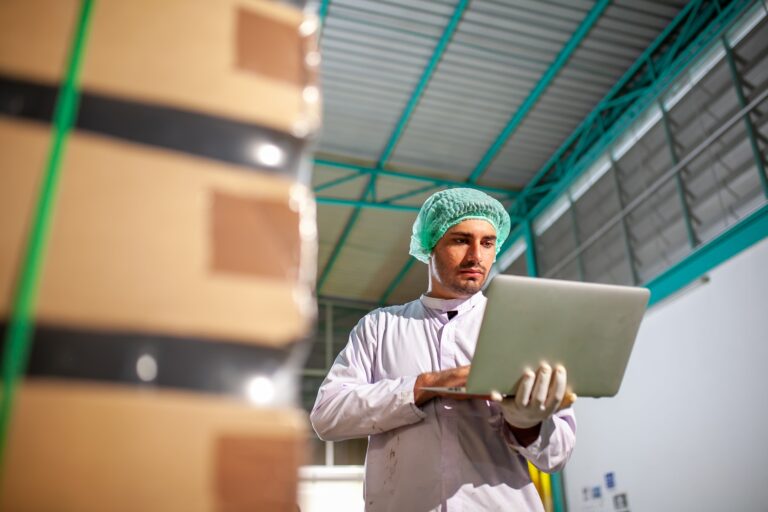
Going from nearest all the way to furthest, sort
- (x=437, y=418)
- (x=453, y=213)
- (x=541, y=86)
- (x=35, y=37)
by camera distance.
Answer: (x=35, y=37) → (x=437, y=418) → (x=453, y=213) → (x=541, y=86)

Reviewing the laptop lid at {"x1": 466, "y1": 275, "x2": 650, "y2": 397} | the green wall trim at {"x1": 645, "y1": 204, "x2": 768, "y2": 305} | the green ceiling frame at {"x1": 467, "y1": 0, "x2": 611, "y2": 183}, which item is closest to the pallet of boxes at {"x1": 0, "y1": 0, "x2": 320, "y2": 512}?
the laptop lid at {"x1": 466, "y1": 275, "x2": 650, "y2": 397}

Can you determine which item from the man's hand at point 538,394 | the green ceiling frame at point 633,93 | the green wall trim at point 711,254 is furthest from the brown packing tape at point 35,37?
the green ceiling frame at point 633,93

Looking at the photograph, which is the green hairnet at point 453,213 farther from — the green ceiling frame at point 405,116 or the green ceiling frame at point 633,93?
the green ceiling frame at point 633,93

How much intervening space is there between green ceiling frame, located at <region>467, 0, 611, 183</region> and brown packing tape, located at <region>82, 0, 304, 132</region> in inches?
263

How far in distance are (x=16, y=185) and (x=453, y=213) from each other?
6.12ft

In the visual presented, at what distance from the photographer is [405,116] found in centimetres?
808

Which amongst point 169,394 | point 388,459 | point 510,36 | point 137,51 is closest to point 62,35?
point 137,51

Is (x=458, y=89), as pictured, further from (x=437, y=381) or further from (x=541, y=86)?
(x=437, y=381)

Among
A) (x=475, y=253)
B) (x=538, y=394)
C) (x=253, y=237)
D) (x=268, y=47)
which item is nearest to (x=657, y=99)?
(x=475, y=253)

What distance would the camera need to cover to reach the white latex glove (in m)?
1.66

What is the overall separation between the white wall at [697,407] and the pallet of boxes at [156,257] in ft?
17.4

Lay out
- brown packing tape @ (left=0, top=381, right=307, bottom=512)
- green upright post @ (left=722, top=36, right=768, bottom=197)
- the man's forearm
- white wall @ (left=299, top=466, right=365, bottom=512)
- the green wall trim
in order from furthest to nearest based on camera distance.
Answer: white wall @ (left=299, top=466, right=365, bottom=512) < green upright post @ (left=722, top=36, right=768, bottom=197) < the green wall trim < the man's forearm < brown packing tape @ (left=0, top=381, right=307, bottom=512)

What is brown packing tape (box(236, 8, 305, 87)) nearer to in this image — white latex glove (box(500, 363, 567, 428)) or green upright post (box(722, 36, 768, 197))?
white latex glove (box(500, 363, 567, 428))

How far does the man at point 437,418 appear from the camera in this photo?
175 cm
